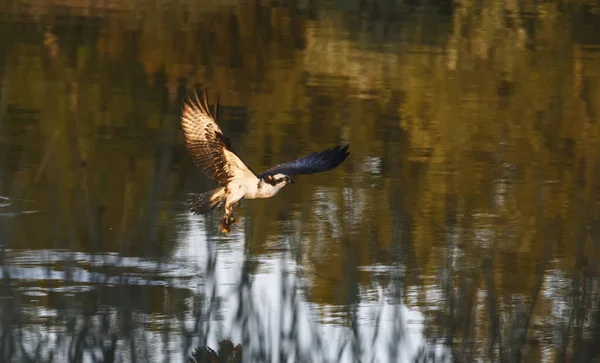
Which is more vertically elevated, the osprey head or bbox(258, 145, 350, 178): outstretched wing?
bbox(258, 145, 350, 178): outstretched wing

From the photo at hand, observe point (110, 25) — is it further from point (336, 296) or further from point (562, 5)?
point (336, 296)

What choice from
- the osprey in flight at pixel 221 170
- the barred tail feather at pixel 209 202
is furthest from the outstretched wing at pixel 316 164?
the barred tail feather at pixel 209 202

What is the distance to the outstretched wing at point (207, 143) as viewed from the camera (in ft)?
22.6

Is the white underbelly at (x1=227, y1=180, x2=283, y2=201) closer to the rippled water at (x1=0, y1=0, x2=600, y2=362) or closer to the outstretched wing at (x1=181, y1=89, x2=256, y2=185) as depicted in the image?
the outstretched wing at (x1=181, y1=89, x2=256, y2=185)

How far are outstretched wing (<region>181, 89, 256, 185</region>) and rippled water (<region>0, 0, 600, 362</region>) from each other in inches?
18.8

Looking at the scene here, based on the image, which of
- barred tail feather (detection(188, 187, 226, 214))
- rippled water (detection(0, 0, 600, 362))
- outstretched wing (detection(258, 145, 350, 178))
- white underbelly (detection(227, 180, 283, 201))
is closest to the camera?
rippled water (detection(0, 0, 600, 362))

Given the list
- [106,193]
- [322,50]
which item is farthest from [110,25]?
[106,193]

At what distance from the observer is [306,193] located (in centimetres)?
964

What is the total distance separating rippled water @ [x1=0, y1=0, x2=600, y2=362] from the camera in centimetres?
519

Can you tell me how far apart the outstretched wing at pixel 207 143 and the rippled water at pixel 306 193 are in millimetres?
477

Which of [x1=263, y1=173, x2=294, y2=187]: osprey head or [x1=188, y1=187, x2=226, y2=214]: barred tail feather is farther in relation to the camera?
[x1=188, y1=187, x2=226, y2=214]: barred tail feather

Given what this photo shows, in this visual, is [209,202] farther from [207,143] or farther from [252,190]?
[252,190]

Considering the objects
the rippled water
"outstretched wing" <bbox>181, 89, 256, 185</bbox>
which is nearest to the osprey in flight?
"outstretched wing" <bbox>181, 89, 256, 185</bbox>

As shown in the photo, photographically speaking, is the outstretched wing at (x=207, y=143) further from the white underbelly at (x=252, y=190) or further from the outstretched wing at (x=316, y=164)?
the outstretched wing at (x=316, y=164)
